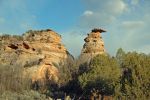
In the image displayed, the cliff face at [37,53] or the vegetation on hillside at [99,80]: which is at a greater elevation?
the cliff face at [37,53]

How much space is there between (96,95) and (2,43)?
802 inches

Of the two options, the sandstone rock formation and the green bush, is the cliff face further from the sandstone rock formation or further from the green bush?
the green bush

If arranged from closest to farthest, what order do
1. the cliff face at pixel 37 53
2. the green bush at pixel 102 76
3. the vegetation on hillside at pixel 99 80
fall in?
1. the vegetation on hillside at pixel 99 80
2. the green bush at pixel 102 76
3. the cliff face at pixel 37 53

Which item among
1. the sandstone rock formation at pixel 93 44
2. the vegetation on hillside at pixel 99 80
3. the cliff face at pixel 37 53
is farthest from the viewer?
the sandstone rock formation at pixel 93 44

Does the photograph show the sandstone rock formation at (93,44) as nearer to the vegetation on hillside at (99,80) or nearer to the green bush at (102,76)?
the vegetation on hillside at (99,80)

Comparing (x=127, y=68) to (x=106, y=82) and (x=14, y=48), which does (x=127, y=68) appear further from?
(x=14, y=48)

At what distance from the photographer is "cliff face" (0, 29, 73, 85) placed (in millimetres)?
49656

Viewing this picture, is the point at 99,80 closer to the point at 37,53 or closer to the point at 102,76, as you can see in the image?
the point at 102,76

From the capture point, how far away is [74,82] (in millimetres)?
44281

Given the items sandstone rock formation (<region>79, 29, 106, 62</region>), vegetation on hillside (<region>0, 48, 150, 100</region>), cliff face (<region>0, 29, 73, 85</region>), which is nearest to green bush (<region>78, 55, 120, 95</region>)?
vegetation on hillside (<region>0, 48, 150, 100</region>)

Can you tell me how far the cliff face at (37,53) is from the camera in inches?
1955

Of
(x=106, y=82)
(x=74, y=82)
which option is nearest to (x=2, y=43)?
(x=74, y=82)

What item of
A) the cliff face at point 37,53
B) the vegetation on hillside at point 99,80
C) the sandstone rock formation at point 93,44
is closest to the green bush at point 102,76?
the vegetation on hillside at point 99,80

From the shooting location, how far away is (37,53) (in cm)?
5350
